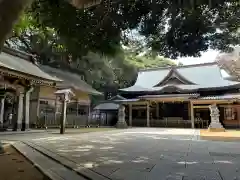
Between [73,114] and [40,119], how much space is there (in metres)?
4.07

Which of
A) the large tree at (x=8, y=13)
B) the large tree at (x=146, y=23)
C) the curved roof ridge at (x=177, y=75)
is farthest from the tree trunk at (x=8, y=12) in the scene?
the curved roof ridge at (x=177, y=75)

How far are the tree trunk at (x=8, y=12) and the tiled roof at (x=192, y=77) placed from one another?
23143 mm

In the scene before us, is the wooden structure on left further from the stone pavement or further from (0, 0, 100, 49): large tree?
(0, 0, 100, 49): large tree

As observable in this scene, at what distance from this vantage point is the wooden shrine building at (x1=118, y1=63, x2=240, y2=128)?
2225cm

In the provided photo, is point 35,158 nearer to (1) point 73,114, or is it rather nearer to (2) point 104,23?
(2) point 104,23

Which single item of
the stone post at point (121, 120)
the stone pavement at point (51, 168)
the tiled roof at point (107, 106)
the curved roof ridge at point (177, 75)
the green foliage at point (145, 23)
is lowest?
the stone pavement at point (51, 168)

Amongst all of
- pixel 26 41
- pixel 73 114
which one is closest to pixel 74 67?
pixel 26 41

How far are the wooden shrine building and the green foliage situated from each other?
52.0 ft

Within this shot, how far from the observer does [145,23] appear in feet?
18.1

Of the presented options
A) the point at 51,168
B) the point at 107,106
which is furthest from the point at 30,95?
the point at 51,168

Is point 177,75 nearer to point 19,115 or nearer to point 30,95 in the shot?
point 30,95

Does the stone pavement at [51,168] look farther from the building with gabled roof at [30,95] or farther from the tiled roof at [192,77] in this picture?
the tiled roof at [192,77]

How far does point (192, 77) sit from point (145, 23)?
24054 millimetres

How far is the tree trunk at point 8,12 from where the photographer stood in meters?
2.62
